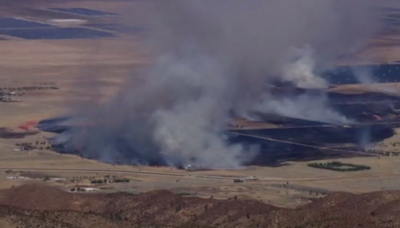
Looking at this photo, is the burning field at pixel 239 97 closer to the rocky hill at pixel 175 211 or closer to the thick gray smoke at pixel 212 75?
the thick gray smoke at pixel 212 75

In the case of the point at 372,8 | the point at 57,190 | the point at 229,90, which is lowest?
the point at 57,190

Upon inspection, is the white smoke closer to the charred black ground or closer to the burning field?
the burning field

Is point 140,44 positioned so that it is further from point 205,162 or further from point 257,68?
point 205,162

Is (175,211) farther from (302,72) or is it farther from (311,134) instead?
(302,72)

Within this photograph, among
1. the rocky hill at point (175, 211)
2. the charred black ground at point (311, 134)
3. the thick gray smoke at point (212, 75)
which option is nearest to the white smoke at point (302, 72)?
the thick gray smoke at point (212, 75)

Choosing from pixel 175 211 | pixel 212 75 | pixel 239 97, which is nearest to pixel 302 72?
pixel 239 97

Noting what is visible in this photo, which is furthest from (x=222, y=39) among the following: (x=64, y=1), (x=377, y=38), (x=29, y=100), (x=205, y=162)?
(x=64, y=1)

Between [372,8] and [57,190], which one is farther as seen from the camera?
[372,8]

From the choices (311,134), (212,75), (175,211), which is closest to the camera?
(175,211)
